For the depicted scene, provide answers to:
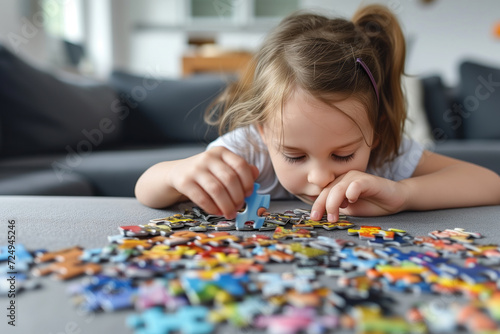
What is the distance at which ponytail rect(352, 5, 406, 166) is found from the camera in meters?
1.18

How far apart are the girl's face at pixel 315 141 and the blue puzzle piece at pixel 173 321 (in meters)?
0.54

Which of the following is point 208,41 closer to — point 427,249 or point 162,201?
point 162,201

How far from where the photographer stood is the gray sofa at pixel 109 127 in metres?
2.00

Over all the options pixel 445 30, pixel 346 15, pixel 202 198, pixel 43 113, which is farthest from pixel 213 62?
pixel 202 198

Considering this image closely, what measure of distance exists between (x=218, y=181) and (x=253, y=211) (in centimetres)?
9

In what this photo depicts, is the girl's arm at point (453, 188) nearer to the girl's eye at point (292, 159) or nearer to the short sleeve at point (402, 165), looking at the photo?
the short sleeve at point (402, 165)

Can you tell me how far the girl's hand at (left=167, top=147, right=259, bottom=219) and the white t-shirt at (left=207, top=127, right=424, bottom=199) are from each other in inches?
12.3

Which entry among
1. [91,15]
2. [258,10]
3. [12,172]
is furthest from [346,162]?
[258,10]

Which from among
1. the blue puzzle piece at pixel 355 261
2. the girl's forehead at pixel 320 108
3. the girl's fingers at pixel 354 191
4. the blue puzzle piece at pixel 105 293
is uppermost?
the girl's forehead at pixel 320 108

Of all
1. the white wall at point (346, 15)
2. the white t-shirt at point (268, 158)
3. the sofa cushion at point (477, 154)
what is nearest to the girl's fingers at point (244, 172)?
the white t-shirt at point (268, 158)

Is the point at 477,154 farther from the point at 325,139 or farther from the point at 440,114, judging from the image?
the point at 325,139

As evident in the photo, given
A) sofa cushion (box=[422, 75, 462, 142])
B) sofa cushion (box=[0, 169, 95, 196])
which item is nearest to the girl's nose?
sofa cushion (box=[0, 169, 95, 196])

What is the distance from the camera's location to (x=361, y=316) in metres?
0.44

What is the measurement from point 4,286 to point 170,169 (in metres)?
0.49
